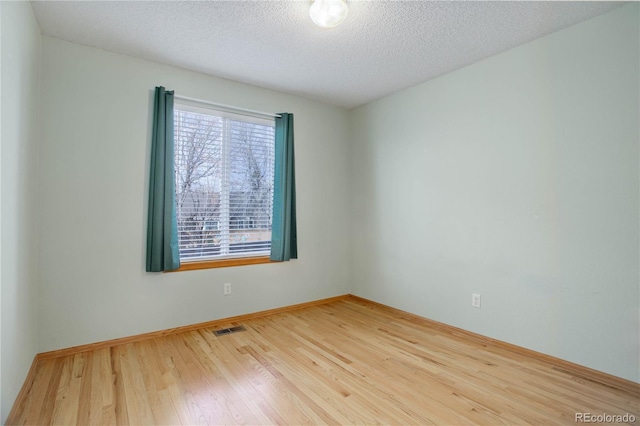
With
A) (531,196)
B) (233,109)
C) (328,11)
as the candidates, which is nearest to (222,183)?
(233,109)

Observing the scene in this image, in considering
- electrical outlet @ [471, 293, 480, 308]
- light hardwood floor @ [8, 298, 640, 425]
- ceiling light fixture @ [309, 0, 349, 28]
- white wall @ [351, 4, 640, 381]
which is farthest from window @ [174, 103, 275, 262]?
electrical outlet @ [471, 293, 480, 308]

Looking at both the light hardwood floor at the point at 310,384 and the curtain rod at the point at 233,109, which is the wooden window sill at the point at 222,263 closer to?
the light hardwood floor at the point at 310,384

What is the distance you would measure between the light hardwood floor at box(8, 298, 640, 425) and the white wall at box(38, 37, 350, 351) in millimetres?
280

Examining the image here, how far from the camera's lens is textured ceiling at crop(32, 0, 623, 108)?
2236 mm

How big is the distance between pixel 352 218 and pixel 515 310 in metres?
2.21

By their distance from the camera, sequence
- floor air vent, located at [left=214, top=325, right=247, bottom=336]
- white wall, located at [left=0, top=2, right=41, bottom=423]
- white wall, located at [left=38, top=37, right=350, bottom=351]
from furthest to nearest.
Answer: floor air vent, located at [left=214, top=325, right=247, bottom=336]
white wall, located at [left=38, top=37, right=350, bottom=351]
white wall, located at [left=0, top=2, right=41, bottom=423]

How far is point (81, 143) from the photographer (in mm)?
2709

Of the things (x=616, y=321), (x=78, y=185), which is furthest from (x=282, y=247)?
(x=616, y=321)

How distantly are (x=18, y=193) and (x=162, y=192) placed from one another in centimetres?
104

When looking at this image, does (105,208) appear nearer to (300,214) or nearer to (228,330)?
(228,330)

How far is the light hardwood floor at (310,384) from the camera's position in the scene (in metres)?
1.86

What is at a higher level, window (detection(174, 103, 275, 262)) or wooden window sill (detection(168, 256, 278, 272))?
window (detection(174, 103, 275, 262))

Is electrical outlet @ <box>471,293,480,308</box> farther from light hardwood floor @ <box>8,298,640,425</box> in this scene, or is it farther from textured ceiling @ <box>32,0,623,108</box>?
textured ceiling @ <box>32,0,623,108</box>

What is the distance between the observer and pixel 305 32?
253 cm
